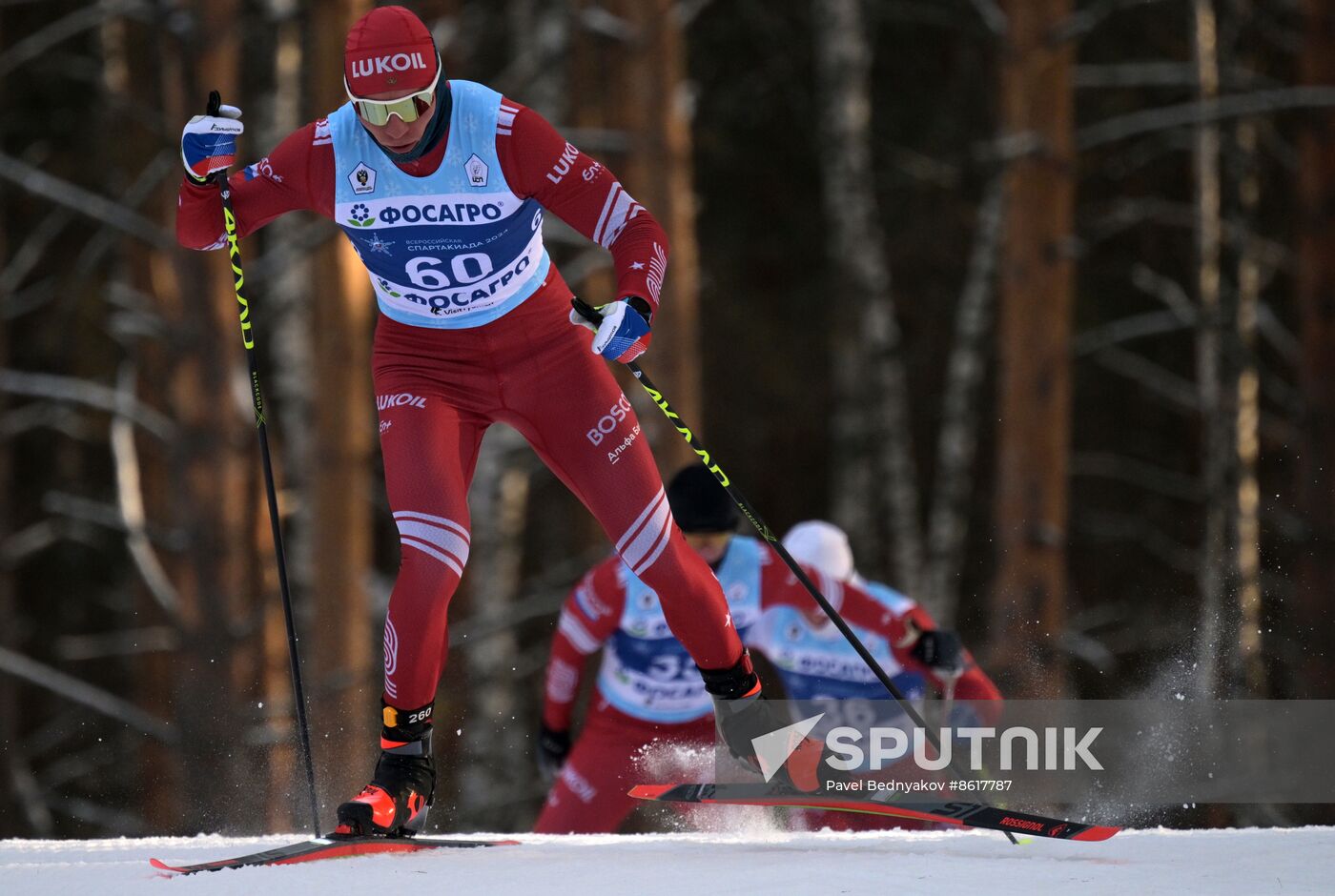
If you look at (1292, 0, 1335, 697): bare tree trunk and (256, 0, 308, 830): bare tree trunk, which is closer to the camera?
(256, 0, 308, 830): bare tree trunk

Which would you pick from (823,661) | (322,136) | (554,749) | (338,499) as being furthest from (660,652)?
(338,499)

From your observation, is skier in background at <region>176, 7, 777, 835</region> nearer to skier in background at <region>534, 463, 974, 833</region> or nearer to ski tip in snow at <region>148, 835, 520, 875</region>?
ski tip in snow at <region>148, 835, 520, 875</region>

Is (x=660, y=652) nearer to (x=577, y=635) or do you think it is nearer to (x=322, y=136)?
(x=577, y=635)

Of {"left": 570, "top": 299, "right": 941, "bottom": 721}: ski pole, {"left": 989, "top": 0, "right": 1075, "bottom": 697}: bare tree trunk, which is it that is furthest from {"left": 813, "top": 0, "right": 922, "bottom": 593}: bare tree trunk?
{"left": 570, "top": 299, "right": 941, "bottom": 721}: ski pole

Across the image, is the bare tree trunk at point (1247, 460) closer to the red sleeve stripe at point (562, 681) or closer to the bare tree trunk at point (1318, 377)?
the bare tree trunk at point (1318, 377)

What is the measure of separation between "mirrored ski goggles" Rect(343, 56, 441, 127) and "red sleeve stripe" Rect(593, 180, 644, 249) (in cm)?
57

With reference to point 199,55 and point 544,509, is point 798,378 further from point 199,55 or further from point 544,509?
point 199,55

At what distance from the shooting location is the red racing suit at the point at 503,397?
4.54 m

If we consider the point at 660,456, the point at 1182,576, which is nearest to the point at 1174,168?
the point at 1182,576

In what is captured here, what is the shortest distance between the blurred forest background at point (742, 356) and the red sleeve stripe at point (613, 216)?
11.4 feet

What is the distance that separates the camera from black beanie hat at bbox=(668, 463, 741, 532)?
6.46 meters

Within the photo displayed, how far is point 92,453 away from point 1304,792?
572 inches

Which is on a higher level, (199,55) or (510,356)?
(199,55)

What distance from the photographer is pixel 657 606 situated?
22.5ft
